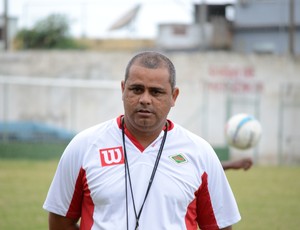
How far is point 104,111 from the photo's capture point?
25.6m

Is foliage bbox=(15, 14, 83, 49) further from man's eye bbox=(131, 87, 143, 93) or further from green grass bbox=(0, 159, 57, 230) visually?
man's eye bbox=(131, 87, 143, 93)

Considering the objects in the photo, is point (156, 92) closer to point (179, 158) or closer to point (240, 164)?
point (179, 158)

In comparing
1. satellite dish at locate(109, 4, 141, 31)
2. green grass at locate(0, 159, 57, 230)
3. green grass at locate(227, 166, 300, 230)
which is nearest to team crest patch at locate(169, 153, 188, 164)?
green grass at locate(0, 159, 57, 230)

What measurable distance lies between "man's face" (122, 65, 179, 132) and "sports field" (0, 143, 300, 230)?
662 cm

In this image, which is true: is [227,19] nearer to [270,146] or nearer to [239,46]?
[239,46]

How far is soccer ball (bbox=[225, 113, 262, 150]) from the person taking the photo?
28.4ft

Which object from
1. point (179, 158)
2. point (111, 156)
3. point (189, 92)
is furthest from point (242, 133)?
point (189, 92)

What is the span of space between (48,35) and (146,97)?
3110 centimetres

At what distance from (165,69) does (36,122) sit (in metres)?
22.2

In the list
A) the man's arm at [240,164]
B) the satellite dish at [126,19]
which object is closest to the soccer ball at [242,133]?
the man's arm at [240,164]

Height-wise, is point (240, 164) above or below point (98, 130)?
below

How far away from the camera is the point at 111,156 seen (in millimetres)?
3830

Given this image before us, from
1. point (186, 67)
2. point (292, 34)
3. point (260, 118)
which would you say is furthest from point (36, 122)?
point (292, 34)

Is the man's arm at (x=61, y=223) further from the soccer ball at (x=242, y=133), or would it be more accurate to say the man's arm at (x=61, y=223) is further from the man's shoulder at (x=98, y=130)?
the soccer ball at (x=242, y=133)
